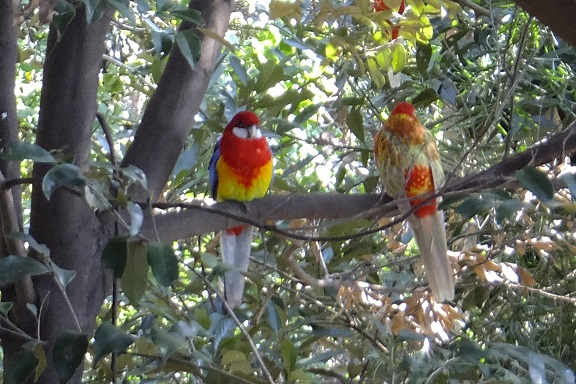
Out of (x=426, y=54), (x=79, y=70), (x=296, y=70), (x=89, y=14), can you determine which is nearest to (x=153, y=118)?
(x=79, y=70)

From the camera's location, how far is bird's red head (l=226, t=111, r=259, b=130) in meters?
1.58

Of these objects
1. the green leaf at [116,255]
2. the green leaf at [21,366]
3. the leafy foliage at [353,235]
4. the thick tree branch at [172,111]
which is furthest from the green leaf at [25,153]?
the thick tree branch at [172,111]

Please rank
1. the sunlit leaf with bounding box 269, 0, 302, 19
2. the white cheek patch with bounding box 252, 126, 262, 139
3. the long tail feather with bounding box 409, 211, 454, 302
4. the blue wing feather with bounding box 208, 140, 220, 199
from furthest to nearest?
the blue wing feather with bounding box 208, 140, 220, 199 < the white cheek patch with bounding box 252, 126, 262, 139 < the long tail feather with bounding box 409, 211, 454, 302 < the sunlit leaf with bounding box 269, 0, 302, 19

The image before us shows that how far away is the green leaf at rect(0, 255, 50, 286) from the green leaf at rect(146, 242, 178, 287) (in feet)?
0.41

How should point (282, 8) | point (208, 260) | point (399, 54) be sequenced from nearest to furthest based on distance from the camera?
point (208, 260) < point (282, 8) < point (399, 54)

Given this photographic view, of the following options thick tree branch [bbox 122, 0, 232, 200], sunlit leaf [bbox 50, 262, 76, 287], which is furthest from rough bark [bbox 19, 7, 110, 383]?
sunlit leaf [bbox 50, 262, 76, 287]

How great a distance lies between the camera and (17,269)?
0.76m

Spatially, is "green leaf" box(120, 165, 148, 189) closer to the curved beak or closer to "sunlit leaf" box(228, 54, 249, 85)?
"sunlit leaf" box(228, 54, 249, 85)

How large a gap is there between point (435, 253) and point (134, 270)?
0.80m

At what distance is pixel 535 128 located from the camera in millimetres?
1570

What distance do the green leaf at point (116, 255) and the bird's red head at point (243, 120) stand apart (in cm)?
84

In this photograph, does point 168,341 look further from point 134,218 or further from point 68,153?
point 68,153

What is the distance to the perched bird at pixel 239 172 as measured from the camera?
1.68 meters

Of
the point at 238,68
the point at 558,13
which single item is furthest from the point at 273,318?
the point at 558,13
